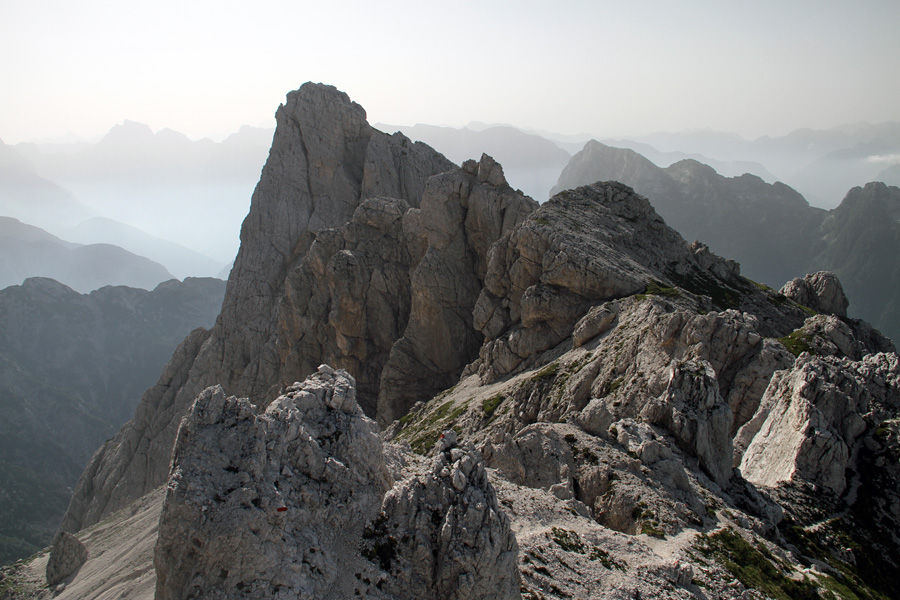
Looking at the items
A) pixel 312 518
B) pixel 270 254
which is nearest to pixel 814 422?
pixel 312 518

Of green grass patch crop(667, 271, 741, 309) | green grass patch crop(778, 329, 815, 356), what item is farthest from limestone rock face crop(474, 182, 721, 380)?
green grass patch crop(778, 329, 815, 356)

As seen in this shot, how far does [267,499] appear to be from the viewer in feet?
61.4

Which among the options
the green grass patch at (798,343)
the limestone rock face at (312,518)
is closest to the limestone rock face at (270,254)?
the green grass patch at (798,343)

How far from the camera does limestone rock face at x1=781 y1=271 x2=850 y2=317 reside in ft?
285

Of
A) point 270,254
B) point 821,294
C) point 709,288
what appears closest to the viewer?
point 709,288

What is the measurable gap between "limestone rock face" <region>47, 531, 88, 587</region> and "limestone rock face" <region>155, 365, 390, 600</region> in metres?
47.4

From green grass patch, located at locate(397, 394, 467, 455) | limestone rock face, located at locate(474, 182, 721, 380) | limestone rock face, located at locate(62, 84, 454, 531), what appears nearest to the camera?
green grass patch, located at locate(397, 394, 467, 455)

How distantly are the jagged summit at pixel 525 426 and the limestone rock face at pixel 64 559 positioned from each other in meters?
1.39

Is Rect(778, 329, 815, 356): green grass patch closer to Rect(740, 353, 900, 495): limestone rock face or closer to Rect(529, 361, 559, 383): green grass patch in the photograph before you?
Rect(740, 353, 900, 495): limestone rock face

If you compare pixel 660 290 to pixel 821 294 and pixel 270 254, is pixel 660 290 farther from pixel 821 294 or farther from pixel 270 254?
pixel 270 254

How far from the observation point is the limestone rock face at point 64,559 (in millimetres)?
53656

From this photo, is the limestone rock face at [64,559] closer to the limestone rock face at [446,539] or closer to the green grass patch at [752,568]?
the limestone rock face at [446,539]

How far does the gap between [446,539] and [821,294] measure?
89790mm

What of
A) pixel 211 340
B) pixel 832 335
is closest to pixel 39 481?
pixel 211 340
